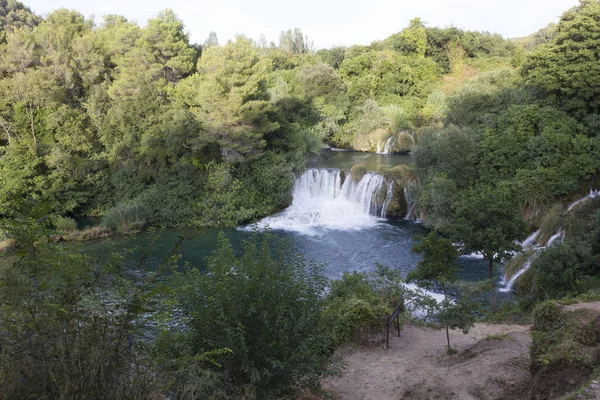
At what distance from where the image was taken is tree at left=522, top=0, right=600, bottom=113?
18609 mm

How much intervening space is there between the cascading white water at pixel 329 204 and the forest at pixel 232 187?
1052 mm

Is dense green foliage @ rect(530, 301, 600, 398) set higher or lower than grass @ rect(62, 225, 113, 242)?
higher

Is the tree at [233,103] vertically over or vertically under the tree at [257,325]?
over

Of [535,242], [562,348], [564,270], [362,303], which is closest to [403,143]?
[535,242]

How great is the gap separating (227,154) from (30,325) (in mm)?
21537

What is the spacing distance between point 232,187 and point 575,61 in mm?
18055

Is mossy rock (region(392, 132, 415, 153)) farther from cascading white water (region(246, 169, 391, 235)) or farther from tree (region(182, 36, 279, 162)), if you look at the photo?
tree (region(182, 36, 279, 162))

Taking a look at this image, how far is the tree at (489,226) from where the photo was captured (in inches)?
439

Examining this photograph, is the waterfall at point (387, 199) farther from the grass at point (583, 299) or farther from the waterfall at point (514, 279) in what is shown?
the grass at point (583, 299)

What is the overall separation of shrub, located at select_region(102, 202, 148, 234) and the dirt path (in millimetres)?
16401

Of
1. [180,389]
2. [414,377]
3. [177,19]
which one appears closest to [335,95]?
[177,19]

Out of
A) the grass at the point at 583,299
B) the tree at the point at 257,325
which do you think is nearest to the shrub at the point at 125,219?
the tree at the point at 257,325

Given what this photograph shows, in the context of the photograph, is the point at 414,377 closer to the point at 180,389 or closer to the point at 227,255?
the point at 227,255

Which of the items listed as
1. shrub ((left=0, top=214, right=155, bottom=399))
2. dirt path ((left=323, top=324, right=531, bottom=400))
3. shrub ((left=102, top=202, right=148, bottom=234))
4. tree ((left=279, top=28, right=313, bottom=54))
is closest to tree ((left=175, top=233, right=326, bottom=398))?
shrub ((left=0, top=214, right=155, bottom=399))
